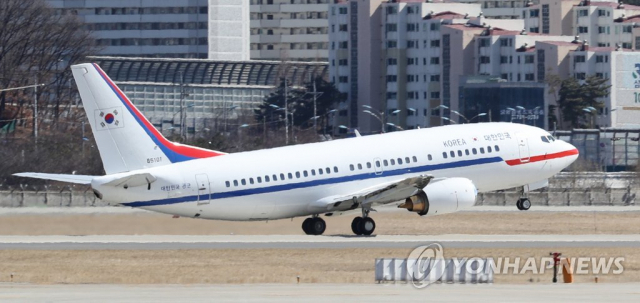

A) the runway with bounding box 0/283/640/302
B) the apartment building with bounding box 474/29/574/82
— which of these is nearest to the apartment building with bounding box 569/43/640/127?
the apartment building with bounding box 474/29/574/82

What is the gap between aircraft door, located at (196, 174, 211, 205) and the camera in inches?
2419

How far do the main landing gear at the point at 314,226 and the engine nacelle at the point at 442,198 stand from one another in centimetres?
371

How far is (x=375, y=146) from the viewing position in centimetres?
6575

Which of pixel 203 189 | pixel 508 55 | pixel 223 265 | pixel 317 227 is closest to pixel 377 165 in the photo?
pixel 317 227

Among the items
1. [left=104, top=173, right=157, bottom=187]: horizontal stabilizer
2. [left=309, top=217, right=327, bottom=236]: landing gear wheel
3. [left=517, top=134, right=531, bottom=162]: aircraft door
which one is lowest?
[left=309, top=217, right=327, bottom=236]: landing gear wheel

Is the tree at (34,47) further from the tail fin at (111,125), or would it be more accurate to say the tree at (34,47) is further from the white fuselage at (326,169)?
the tail fin at (111,125)

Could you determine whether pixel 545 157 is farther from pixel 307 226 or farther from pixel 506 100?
pixel 506 100

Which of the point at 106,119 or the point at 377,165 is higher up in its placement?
the point at 106,119

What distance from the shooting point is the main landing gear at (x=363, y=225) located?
64.0 metres

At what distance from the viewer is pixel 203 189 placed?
6153cm

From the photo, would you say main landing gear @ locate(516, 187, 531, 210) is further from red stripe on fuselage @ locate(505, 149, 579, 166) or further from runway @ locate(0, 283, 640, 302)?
runway @ locate(0, 283, 640, 302)

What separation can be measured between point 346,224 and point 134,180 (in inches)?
394

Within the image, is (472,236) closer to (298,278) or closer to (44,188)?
(298,278)

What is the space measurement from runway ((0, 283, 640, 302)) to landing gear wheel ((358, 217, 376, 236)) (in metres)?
18.5
